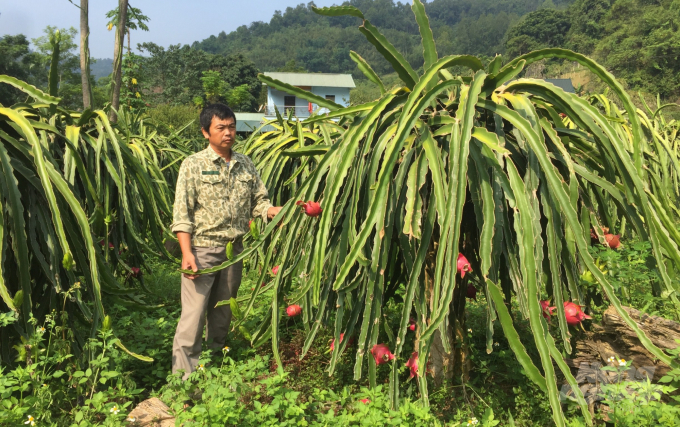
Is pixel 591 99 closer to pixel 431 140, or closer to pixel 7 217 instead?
pixel 431 140

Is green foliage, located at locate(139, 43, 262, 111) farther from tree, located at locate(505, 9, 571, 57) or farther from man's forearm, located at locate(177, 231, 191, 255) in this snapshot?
man's forearm, located at locate(177, 231, 191, 255)

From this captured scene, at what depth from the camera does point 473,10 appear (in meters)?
140

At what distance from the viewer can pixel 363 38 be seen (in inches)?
A: 4277

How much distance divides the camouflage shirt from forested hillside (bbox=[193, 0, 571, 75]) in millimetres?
61384

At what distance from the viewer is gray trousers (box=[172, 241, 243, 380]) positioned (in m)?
2.66

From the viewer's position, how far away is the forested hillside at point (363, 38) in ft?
302

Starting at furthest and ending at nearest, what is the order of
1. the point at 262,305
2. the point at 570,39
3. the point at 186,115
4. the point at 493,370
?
the point at 570,39 → the point at 186,115 → the point at 262,305 → the point at 493,370

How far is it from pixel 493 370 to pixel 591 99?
246 cm

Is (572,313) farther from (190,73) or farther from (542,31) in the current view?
(542,31)

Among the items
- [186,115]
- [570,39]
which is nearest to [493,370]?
[186,115]

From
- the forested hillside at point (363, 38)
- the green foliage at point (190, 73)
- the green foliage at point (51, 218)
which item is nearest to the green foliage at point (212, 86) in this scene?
the green foliage at point (190, 73)

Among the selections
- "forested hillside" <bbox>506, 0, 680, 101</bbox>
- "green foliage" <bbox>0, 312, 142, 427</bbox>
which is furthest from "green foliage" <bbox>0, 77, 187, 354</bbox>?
"forested hillside" <bbox>506, 0, 680, 101</bbox>

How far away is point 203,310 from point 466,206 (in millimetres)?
1466

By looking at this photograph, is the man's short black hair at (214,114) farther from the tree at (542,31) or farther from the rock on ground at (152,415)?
the tree at (542,31)
